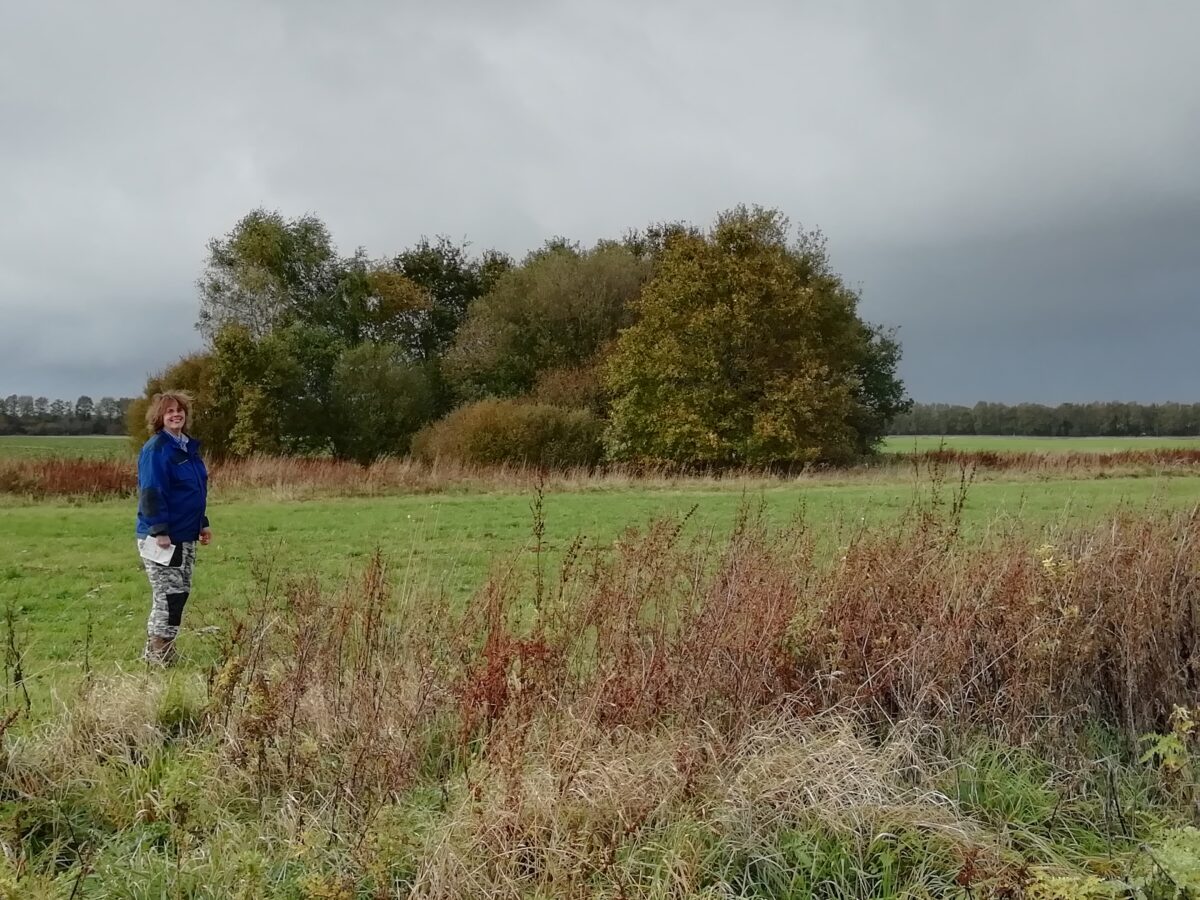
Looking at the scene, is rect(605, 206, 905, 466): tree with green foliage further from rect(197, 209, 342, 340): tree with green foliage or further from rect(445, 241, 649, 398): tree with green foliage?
rect(197, 209, 342, 340): tree with green foliage

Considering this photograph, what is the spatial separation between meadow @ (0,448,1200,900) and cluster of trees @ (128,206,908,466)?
2117 cm

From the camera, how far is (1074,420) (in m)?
63.6

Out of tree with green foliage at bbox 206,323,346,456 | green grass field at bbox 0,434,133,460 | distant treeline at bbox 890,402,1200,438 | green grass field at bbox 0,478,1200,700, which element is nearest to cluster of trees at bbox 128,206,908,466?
tree with green foliage at bbox 206,323,346,456

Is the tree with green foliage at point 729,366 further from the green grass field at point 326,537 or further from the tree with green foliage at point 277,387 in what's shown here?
the tree with green foliage at point 277,387

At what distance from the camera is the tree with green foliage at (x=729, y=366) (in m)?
27.5

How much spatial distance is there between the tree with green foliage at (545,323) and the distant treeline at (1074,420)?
3327 centimetres

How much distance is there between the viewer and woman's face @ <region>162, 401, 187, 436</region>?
586 centimetres

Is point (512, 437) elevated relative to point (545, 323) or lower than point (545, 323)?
lower

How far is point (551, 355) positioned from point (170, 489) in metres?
27.8

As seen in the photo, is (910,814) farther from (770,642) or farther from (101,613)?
(101,613)

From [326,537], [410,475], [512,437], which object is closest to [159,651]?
[326,537]

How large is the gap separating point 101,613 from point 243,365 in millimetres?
23221

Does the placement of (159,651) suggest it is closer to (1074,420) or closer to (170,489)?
(170,489)

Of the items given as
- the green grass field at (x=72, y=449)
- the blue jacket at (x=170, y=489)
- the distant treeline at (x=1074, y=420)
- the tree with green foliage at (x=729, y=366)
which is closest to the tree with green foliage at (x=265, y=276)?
the green grass field at (x=72, y=449)
